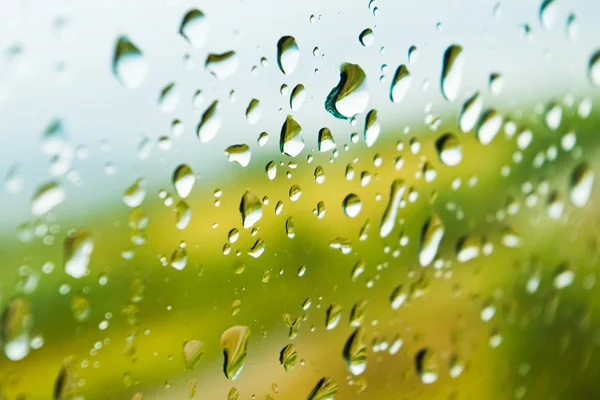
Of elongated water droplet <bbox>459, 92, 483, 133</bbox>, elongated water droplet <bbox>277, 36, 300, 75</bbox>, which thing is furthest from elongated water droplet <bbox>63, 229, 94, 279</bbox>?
elongated water droplet <bbox>459, 92, 483, 133</bbox>

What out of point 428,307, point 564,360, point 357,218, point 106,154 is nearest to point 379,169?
point 357,218

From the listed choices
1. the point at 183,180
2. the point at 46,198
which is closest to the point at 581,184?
the point at 183,180

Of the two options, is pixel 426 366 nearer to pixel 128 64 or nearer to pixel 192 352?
pixel 192 352

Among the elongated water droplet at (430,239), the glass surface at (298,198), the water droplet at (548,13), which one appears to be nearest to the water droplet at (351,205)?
the glass surface at (298,198)

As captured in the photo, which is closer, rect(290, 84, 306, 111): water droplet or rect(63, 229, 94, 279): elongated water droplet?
rect(63, 229, 94, 279): elongated water droplet

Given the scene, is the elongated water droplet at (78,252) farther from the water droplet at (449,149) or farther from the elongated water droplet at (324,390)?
the water droplet at (449,149)

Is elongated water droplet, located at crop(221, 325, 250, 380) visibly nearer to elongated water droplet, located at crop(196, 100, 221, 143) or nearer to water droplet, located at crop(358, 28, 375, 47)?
elongated water droplet, located at crop(196, 100, 221, 143)
